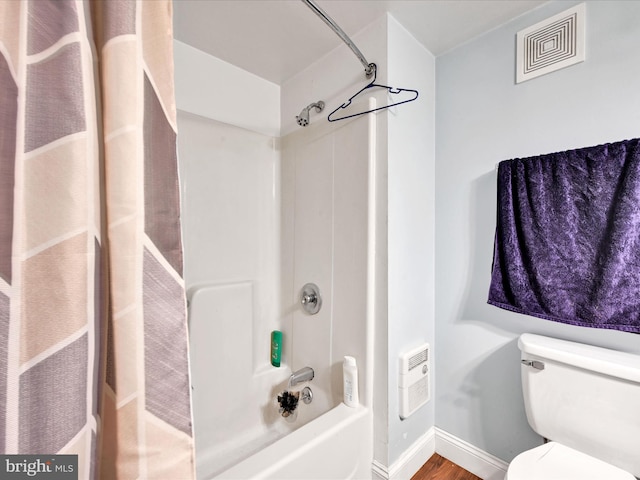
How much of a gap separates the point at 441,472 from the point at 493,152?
1.53 metres

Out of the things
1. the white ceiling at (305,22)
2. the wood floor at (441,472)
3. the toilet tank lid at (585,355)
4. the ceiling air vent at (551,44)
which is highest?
the white ceiling at (305,22)

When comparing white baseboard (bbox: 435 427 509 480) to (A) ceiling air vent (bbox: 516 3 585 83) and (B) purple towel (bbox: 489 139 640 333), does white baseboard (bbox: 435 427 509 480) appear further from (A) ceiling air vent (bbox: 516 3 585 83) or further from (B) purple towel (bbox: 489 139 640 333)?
(A) ceiling air vent (bbox: 516 3 585 83)

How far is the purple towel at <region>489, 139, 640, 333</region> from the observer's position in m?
1.05

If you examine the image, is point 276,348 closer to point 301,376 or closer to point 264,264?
point 301,376

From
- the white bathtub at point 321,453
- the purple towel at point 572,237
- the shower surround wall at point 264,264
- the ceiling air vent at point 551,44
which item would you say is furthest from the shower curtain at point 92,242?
the ceiling air vent at point 551,44

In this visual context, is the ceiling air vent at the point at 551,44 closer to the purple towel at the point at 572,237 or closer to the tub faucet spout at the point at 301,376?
the purple towel at the point at 572,237

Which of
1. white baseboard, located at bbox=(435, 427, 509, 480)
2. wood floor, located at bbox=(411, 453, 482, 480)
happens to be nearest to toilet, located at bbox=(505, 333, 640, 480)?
white baseboard, located at bbox=(435, 427, 509, 480)

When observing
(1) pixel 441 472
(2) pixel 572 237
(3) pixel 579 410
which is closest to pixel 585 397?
(3) pixel 579 410

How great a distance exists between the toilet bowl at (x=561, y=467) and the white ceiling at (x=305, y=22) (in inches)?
68.3

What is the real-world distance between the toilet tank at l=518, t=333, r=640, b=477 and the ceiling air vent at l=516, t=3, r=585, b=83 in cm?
110

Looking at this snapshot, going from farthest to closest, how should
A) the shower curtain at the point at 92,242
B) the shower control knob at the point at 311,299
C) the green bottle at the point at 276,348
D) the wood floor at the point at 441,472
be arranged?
1. the green bottle at the point at 276,348
2. the shower control knob at the point at 311,299
3. the wood floor at the point at 441,472
4. the shower curtain at the point at 92,242

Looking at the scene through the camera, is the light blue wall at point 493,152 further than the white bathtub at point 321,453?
Yes

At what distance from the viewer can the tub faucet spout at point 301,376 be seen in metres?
1.47

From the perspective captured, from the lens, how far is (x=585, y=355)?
42.1 inches
